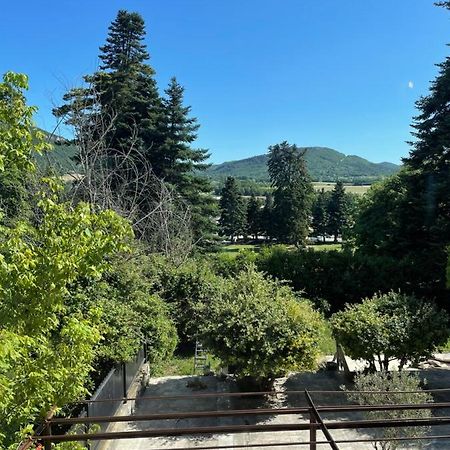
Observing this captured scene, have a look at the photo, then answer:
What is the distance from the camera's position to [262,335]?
9906mm

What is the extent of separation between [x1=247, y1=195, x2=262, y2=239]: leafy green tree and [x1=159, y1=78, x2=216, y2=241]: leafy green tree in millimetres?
33108

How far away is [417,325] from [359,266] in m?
9.97

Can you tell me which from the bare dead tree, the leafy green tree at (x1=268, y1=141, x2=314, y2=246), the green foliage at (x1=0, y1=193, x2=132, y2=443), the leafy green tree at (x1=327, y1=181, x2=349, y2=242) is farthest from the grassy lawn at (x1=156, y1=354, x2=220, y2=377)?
the leafy green tree at (x1=327, y1=181, x2=349, y2=242)

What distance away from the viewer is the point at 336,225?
69000 mm

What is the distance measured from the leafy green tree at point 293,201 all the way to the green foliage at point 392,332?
39883 millimetres

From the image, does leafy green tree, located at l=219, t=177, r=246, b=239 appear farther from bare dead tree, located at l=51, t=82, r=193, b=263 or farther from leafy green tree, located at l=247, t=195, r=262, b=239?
bare dead tree, located at l=51, t=82, r=193, b=263

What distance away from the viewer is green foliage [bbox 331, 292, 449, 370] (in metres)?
10.5

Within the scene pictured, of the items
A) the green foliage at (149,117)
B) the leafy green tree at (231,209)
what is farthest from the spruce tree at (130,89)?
the leafy green tree at (231,209)

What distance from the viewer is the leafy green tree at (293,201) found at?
51250 millimetres

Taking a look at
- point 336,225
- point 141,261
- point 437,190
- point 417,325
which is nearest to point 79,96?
point 141,261

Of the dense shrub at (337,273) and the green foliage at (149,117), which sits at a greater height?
the green foliage at (149,117)

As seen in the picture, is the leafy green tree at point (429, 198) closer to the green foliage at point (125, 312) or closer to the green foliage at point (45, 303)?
the green foliage at point (125, 312)

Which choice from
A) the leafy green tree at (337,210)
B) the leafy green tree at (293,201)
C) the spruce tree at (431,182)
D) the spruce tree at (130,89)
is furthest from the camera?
the leafy green tree at (337,210)

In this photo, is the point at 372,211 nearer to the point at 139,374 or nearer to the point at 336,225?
the point at 139,374
